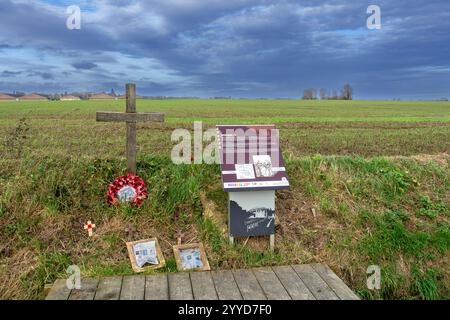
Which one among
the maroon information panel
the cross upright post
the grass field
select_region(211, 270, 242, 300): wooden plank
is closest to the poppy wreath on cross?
the grass field

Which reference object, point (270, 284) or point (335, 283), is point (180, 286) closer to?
point (270, 284)

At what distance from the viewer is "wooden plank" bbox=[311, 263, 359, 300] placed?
422cm

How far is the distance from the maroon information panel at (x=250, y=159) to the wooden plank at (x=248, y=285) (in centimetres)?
113

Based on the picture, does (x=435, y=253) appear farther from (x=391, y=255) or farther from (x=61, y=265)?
(x=61, y=265)

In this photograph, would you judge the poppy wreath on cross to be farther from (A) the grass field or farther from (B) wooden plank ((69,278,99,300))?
(B) wooden plank ((69,278,99,300))

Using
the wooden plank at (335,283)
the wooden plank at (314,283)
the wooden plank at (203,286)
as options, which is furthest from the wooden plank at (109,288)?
the wooden plank at (335,283)

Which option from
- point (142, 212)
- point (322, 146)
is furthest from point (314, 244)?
point (322, 146)

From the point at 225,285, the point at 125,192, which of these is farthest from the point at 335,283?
the point at 125,192

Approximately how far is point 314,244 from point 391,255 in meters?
1.16

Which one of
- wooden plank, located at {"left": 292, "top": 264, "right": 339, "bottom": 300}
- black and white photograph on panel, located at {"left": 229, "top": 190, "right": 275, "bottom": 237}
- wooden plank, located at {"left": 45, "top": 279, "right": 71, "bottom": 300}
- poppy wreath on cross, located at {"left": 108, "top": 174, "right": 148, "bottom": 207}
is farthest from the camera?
poppy wreath on cross, located at {"left": 108, "top": 174, "right": 148, "bottom": 207}

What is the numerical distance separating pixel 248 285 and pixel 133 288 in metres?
1.28

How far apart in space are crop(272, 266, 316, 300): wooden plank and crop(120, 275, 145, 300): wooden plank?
159 cm

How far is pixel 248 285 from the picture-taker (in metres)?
4.44

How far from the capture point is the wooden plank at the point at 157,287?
4.15 meters
